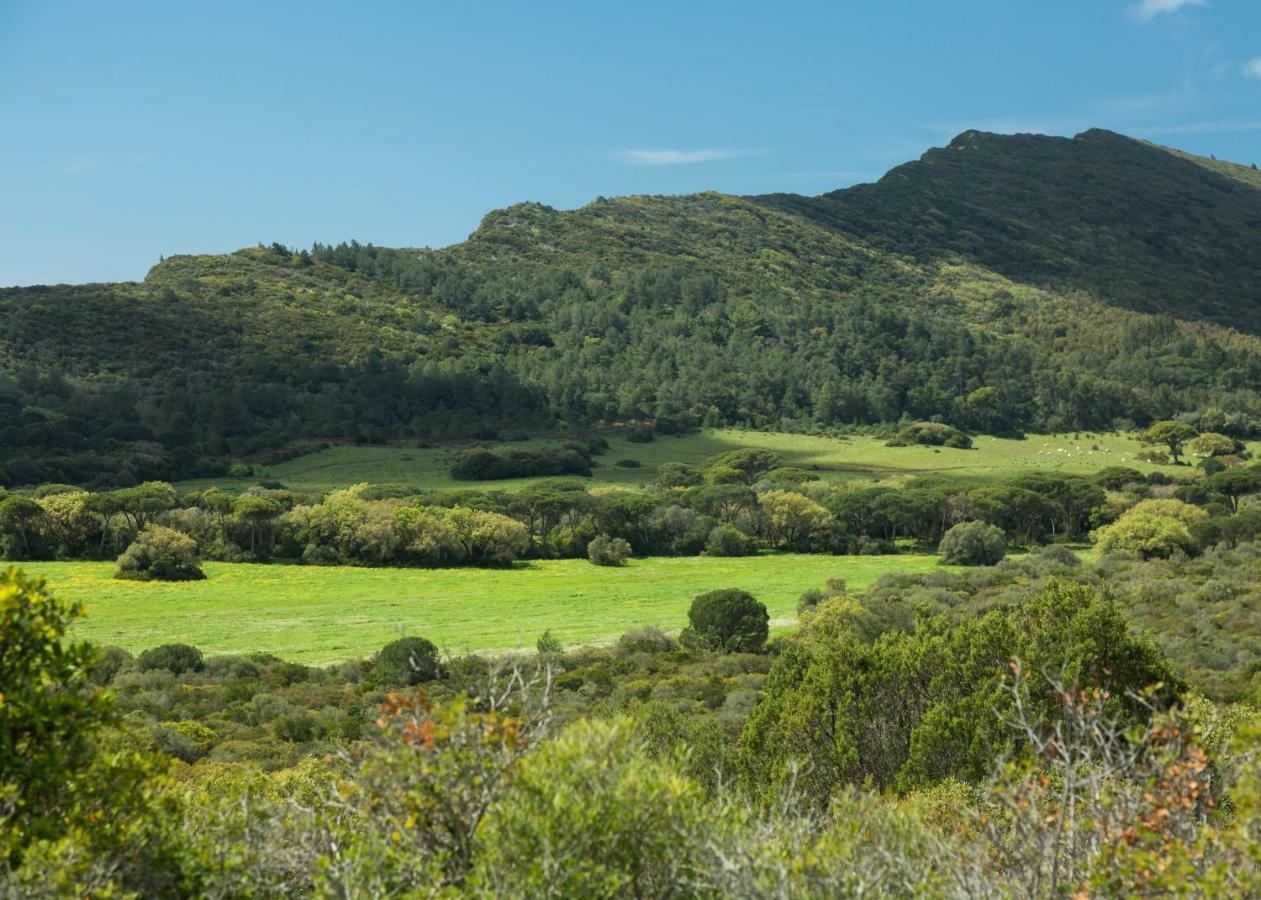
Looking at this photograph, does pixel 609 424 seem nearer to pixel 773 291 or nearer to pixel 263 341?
pixel 263 341

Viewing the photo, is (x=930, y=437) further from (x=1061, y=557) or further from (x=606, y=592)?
(x=606, y=592)

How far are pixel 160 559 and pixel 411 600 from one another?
12717 millimetres

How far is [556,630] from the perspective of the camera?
1687 inches

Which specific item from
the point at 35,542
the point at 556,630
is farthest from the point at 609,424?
the point at 556,630

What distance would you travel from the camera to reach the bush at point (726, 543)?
67688 mm

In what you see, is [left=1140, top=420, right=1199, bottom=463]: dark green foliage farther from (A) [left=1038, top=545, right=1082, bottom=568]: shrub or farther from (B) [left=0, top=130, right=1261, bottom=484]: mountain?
(A) [left=1038, top=545, right=1082, bottom=568]: shrub

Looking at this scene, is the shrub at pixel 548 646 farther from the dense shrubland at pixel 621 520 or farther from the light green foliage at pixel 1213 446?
the light green foliage at pixel 1213 446

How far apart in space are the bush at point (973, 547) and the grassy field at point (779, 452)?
2849cm

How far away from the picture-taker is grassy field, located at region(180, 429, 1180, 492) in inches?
3428

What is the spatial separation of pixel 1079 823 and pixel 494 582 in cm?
4921

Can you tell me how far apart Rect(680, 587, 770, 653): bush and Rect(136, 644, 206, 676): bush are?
53.2ft

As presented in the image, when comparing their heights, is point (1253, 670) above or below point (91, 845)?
below

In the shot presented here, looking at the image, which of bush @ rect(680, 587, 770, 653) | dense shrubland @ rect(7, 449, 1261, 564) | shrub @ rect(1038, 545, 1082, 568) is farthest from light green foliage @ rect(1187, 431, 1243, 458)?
bush @ rect(680, 587, 770, 653)

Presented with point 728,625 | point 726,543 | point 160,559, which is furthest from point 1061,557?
point 160,559
